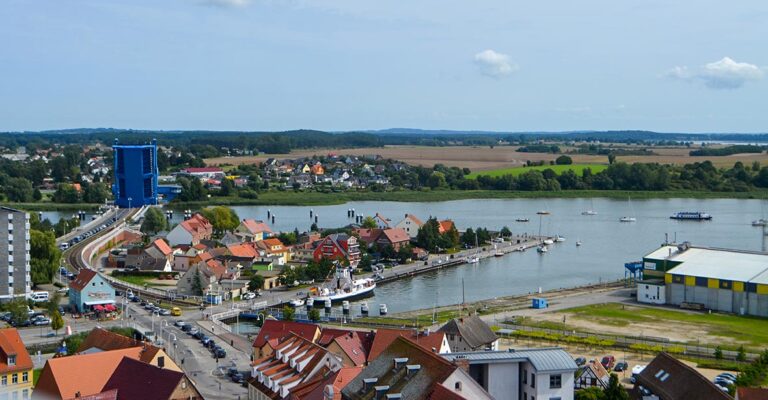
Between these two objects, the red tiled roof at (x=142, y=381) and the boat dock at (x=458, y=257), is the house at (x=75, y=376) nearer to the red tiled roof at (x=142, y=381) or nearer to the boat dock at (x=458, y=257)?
the red tiled roof at (x=142, y=381)

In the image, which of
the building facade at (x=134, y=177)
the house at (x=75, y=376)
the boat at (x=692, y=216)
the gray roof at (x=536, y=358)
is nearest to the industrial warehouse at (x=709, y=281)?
the gray roof at (x=536, y=358)

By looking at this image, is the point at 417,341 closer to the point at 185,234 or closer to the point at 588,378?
the point at 588,378

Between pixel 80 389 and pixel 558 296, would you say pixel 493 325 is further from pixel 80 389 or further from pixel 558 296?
pixel 80 389

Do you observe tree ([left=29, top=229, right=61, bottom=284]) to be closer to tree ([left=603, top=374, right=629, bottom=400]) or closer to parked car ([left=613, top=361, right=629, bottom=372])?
parked car ([left=613, top=361, right=629, bottom=372])

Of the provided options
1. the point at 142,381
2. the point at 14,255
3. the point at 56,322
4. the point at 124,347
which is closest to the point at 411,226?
the point at 14,255

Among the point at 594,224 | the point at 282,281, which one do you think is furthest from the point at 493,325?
the point at 594,224
